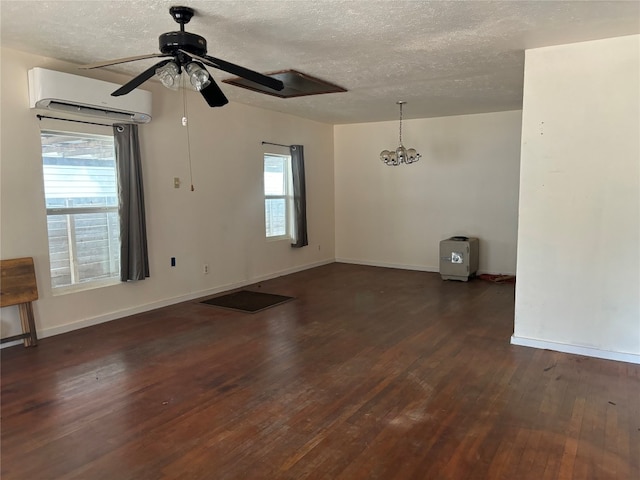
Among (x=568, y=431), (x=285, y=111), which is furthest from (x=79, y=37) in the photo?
(x=568, y=431)

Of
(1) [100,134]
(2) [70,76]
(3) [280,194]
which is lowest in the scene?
(3) [280,194]

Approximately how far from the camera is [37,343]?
13.0 ft

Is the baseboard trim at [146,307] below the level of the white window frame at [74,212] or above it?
below

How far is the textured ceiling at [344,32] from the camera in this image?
284cm

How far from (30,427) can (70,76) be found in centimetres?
289

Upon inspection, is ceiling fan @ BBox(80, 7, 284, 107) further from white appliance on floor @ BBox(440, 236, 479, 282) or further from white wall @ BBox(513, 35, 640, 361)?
white appliance on floor @ BBox(440, 236, 479, 282)

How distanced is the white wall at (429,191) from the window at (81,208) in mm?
4430

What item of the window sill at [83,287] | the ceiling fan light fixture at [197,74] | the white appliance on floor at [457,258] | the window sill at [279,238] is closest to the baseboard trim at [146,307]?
the window sill at [83,287]

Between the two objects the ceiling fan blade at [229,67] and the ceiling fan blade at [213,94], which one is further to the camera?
the ceiling fan blade at [213,94]

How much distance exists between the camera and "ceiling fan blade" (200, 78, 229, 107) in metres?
3.16

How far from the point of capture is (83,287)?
4.50 meters

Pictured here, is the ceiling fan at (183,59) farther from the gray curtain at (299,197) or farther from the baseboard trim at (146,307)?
the gray curtain at (299,197)

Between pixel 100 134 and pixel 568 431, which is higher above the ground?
pixel 100 134

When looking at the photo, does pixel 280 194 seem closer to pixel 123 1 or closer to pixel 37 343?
pixel 37 343
